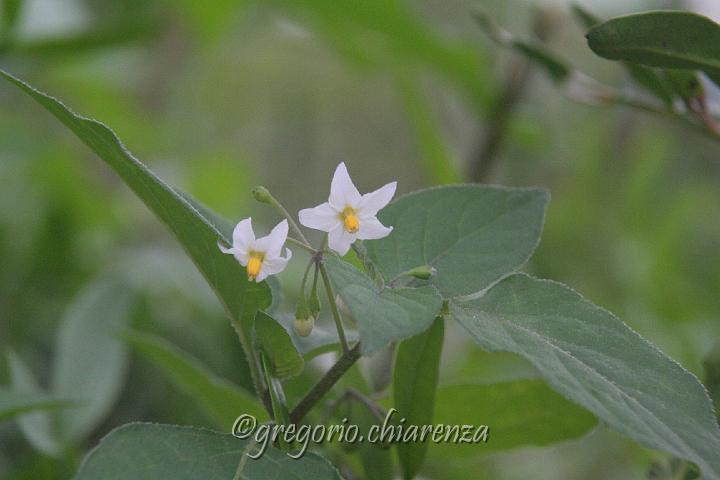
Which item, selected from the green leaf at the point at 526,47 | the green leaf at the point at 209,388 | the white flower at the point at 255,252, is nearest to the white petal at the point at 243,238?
the white flower at the point at 255,252

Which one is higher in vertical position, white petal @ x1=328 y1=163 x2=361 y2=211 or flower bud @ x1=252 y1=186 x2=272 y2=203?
white petal @ x1=328 y1=163 x2=361 y2=211

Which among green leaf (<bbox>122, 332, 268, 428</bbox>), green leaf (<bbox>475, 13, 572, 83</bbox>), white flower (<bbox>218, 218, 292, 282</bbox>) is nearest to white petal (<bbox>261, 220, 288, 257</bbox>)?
white flower (<bbox>218, 218, 292, 282</bbox>)

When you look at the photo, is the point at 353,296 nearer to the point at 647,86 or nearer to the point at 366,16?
the point at 647,86

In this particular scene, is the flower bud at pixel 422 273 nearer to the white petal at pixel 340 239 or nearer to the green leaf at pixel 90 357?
the white petal at pixel 340 239

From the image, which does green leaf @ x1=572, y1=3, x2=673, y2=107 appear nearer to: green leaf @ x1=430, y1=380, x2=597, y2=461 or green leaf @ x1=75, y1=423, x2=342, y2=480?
green leaf @ x1=430, y1=380, x2=597, y2=461

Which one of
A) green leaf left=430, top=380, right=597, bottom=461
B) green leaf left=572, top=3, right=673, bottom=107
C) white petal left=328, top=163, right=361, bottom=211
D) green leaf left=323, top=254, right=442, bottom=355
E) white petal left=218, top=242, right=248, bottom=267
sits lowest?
green leaf left=430, top=380, right=597, bottom=461

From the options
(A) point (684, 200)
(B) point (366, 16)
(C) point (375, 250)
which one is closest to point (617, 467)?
(A) point (684, 200)
